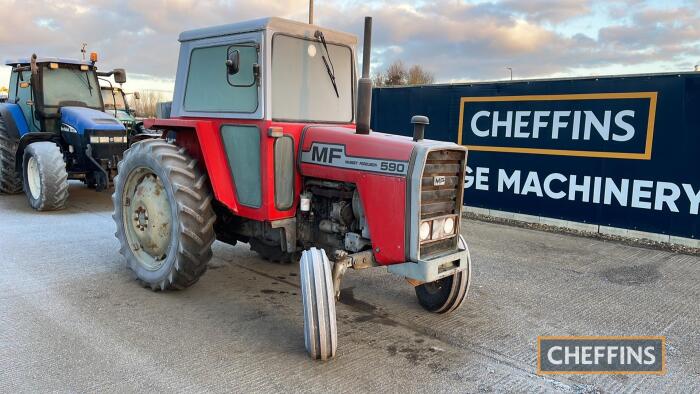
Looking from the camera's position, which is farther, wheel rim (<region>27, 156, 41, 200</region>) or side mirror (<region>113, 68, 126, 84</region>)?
side mirror (<region>113, 68, 126, 84</region>)

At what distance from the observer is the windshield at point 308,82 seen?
13.4 feet

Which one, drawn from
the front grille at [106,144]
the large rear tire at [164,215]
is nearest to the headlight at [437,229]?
the large rear tire at [164,215]

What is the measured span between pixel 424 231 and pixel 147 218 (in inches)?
98.6

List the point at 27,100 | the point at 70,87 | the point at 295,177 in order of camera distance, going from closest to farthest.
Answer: the point at 295,177
the point at 27,100
the point at 70,87

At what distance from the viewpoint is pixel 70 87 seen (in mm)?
9047

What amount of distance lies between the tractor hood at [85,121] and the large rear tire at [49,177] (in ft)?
1.69

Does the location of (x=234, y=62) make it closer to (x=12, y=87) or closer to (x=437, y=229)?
(x=437, y=229)

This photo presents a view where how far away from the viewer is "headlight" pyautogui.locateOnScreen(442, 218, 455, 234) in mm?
3828

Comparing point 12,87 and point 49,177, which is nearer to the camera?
point 49,177

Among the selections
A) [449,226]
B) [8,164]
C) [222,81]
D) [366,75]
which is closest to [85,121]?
[8,164]

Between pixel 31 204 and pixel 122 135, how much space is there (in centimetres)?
169

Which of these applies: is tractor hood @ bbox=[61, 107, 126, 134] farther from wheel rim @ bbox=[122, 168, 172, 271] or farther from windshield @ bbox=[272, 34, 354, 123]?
windshield @ bbox=[272, 34, 354, 123]

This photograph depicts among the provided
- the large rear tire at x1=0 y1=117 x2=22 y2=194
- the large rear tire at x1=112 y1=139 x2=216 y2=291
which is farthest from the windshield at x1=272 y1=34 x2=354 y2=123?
the large rear tire at x1=0 y1=117 x2=22 y2=194

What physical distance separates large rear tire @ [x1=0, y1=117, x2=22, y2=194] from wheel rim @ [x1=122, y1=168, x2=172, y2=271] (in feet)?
17.8
